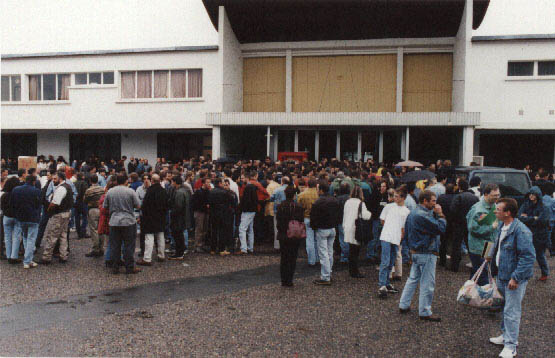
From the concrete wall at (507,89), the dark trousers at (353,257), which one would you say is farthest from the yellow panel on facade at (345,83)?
the dark trousers at (353,257)

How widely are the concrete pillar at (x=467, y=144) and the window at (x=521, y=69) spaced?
405 centimetres

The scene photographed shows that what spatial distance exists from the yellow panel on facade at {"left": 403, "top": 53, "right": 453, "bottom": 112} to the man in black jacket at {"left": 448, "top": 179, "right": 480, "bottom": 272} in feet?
48.6

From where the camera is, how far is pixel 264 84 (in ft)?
78.2

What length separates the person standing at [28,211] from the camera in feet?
28.8

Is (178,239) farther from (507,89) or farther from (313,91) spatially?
(507,89)

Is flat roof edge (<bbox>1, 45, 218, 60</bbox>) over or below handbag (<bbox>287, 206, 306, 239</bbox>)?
over

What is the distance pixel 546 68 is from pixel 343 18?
9.73m

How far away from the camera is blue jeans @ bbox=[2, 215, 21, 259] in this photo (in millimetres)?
9031

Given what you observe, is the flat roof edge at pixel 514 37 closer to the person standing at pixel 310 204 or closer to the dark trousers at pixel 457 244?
the dark trousers at pixel 457 244

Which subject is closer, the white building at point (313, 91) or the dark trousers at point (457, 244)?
the dark trousers at point (457, 244)

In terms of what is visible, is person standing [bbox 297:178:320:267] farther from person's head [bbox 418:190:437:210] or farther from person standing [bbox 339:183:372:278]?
person's head [bbox 418:190:437:210]

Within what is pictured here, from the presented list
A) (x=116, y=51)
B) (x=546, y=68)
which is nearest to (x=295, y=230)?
(x=546, y=68)

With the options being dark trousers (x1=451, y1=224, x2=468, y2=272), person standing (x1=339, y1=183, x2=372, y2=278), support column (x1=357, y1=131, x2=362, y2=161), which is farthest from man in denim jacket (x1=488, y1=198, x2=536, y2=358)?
support column (x1=357, y1=131, x2=362, y2=161)

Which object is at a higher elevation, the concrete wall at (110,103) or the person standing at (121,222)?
the concrete wall at (110,103)
